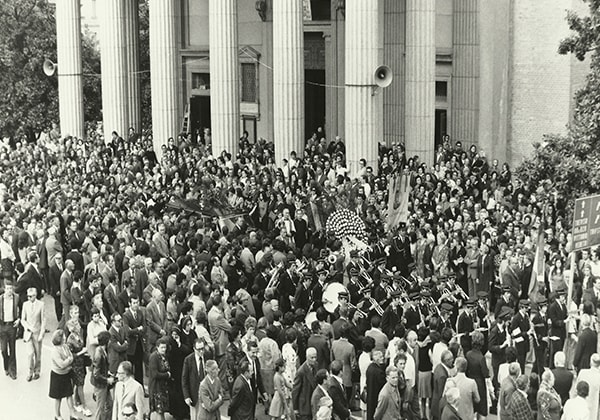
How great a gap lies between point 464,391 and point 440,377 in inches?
28.4

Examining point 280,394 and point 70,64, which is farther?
point 70,64

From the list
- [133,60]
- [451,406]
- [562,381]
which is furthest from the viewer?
[133,60]

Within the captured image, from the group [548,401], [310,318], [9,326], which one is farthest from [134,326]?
[548,401]

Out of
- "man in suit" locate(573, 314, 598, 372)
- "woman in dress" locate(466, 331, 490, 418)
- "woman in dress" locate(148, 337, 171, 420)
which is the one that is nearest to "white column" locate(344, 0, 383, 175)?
"man in suit" locate(573, 314, 598, 372)

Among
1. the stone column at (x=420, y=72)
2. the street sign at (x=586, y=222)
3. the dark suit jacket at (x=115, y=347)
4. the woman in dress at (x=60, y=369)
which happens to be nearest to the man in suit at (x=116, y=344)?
the dark suit jacket at (x=115, y=347)

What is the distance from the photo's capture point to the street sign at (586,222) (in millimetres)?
18156

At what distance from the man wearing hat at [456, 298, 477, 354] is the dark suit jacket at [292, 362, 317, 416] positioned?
2802 millimetres

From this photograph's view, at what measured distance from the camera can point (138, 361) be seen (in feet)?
60.6

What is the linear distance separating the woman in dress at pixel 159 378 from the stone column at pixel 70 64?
999 inches

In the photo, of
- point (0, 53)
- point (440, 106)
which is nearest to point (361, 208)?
point (440, 106)

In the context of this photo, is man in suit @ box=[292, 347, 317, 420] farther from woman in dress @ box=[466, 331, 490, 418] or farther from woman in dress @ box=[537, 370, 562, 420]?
woman in dress @ box=[537, 370, 562, 420]

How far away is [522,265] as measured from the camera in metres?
22.0

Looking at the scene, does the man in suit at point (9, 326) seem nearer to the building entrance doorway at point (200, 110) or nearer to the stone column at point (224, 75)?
the stone column at point (224, 75)

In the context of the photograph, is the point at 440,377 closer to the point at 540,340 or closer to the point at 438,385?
the point at 438,385
